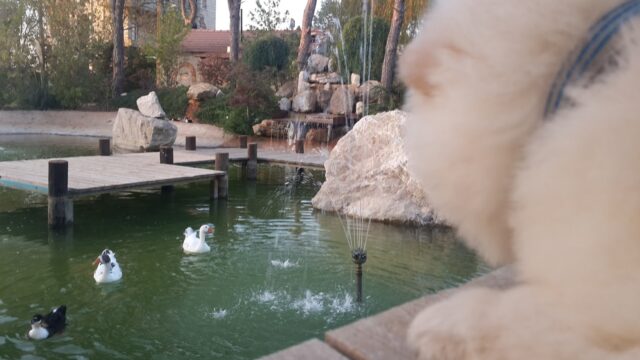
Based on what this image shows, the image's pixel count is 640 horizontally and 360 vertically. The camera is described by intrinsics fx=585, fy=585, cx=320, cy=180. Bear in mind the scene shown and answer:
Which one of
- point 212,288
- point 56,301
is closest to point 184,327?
point 212,288

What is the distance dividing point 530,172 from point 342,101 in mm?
18691

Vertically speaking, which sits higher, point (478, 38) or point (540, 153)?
point (478, 38)

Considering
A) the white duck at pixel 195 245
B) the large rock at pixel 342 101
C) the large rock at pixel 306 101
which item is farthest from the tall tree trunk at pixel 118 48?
the white duck at pixel 195 245

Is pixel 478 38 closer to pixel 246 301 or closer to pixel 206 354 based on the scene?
pixel 206 354

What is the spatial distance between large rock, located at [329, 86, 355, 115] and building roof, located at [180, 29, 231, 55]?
1257 cm

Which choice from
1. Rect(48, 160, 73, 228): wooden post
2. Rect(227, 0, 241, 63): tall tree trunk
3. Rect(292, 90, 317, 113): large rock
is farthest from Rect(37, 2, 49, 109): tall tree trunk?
Rect(48, 160, 73, 228): wooden post

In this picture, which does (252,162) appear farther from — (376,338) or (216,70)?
(376,338)

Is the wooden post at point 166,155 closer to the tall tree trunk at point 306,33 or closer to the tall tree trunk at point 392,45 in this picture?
the tall tree trunk at point 392,45

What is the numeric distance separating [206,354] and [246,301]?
3.87 ft

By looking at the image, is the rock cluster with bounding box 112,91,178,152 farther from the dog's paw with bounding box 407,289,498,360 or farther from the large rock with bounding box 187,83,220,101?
the dog's paw with bounding box 407,289,498,360

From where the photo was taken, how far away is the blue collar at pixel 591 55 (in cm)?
122

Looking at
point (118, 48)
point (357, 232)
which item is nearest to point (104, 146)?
point (357, 232)

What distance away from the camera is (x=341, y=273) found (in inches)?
275

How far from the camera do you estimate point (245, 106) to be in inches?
805
